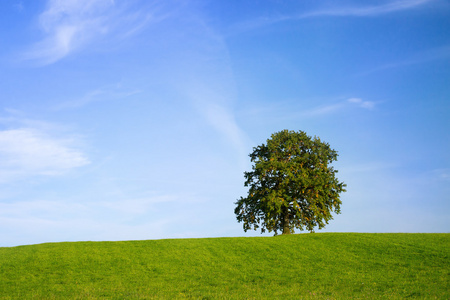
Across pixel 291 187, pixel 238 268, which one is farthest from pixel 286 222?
pixel 238 268

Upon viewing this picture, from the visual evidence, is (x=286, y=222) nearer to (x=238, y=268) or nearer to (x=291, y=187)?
(x=291, y=187)

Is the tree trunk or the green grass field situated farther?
the tree trunk

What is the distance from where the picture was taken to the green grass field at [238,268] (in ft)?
78.9

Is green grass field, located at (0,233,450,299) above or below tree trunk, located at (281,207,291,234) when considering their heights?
below

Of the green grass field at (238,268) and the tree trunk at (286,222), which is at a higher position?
the tree trunk at (286,222)

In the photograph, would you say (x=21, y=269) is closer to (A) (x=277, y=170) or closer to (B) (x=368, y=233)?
(A) (x=277, y=170)

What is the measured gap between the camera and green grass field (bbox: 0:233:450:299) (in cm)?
2405

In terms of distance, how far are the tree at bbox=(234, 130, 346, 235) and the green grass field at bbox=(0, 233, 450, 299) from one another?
5.86m

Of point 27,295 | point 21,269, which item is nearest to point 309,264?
point 27,295

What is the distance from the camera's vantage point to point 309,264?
33.4 metres

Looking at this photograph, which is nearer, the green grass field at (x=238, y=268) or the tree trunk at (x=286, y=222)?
the green grass field at (x=238, y=268)

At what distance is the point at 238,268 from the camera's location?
107 feet

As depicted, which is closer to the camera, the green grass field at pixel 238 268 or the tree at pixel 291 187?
the green grass field at pixel 238 268

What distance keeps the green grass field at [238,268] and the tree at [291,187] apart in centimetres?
586
